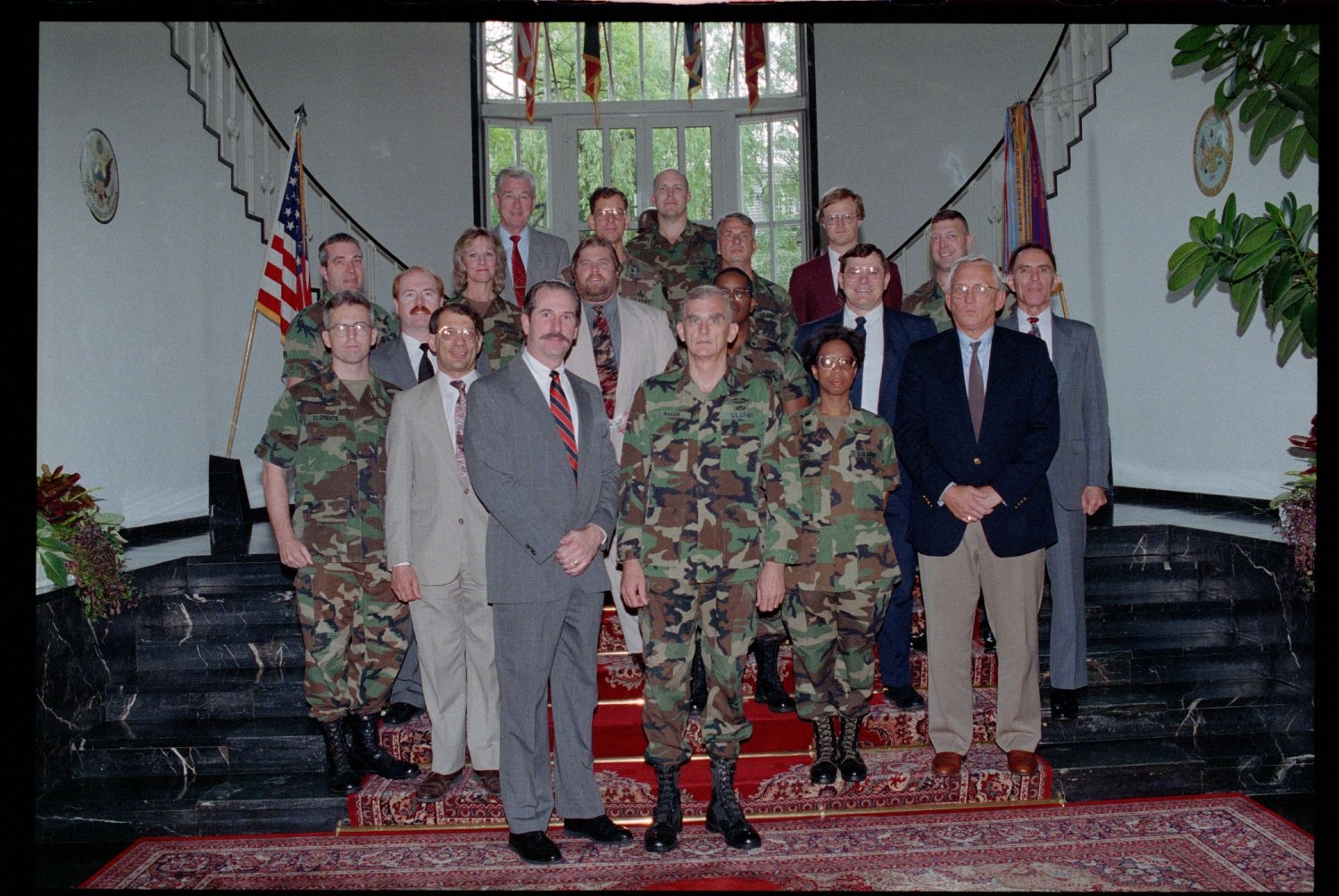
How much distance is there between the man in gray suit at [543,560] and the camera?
3.32 m

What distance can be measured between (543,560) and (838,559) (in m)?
1.02

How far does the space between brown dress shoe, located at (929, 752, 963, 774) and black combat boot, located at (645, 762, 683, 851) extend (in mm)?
941

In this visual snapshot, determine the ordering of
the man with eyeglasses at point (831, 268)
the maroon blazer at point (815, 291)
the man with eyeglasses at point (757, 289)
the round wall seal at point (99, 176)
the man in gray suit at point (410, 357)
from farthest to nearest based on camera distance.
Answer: the round wall seal at point (99, 176) → the maroon blazer at point (815, 291) → the man with eyeglasses at point (757, 289) → the man with eyeglasses at point (831, 268) → the man in gray suit at point (410, 357)

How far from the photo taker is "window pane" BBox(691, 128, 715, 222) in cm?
1059

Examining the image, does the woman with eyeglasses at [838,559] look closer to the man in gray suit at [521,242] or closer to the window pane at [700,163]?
the man in gray suit at [521,242]

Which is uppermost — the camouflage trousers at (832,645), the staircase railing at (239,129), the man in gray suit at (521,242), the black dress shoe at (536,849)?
the staircase railing at (239,129)

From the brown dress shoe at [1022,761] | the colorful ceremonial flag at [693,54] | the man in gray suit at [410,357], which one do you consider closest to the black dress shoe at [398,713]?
the man in gray suit at [410,357]

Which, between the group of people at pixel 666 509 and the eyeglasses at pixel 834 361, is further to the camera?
the eyeglasses at pixel 834 361

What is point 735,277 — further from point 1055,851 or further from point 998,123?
point 998,123

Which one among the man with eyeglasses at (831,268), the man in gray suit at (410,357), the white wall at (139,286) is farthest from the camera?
the white wall at (139,286)

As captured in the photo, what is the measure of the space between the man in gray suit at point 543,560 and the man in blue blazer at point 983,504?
1144 mm

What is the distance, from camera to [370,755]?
3795mm

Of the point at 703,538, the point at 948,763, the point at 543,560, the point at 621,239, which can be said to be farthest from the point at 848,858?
the point at 621,239

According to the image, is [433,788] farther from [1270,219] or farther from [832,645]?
[1270,219]
